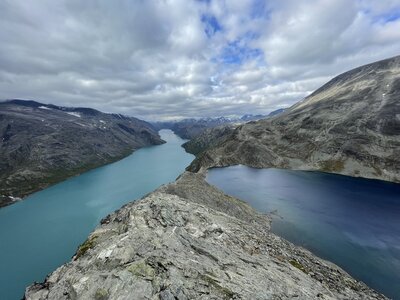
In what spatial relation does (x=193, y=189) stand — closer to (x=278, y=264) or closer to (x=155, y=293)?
(x=278, y=264)

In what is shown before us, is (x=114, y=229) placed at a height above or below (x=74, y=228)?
above

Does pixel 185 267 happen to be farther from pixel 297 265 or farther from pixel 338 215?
pixel 338 215

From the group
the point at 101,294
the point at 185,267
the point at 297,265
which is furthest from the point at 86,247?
the point at 297,265

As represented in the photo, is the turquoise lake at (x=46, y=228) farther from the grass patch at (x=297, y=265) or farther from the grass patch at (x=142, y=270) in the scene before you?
the grass patch at (x=297, y=265)

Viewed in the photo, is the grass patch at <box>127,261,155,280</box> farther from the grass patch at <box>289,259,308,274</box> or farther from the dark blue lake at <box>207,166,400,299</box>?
the dark blue lake at <box>207,166,400,299</box>

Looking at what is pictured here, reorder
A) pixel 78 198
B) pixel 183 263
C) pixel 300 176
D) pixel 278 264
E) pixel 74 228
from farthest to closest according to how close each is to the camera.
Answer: pixel 78 198 → pixel 300 176 → pixel 74 228 → pixel 278 264 → pixel 183 263

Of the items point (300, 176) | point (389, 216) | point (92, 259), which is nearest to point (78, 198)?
point (300, 176)
